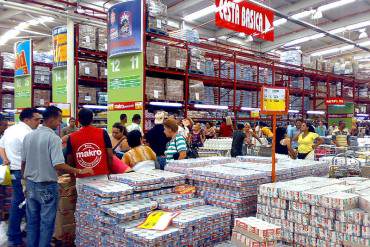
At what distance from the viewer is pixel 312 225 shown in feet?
8.98

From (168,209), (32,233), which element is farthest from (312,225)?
(32,233)

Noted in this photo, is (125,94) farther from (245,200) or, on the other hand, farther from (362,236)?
(362,236)

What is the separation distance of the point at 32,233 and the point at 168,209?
1758 millimetres

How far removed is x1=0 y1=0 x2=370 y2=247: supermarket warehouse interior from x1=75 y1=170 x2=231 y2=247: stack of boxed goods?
0.01 m

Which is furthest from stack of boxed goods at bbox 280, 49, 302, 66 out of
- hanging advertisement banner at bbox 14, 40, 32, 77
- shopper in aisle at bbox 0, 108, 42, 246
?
shopper in aisle at bbox 0, 108, 42, 246

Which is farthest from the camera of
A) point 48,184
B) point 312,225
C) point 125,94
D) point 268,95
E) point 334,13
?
point 334,13

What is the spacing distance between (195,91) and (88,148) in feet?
Answer: 18.6

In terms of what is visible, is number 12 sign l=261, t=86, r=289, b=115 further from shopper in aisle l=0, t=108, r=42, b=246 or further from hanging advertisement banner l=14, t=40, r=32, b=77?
hanging advertisement banner l=14, t=40, r=32, b=77

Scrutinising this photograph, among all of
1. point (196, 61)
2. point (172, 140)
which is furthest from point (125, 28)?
point (172, 140)

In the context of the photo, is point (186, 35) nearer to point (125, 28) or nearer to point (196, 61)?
point (196, 61)

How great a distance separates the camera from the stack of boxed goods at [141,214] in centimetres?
278

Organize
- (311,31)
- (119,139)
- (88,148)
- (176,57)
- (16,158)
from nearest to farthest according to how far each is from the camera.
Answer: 1. (88,148)
2. (16,158)
3. (119,139)
4. (176,57)
5. (311,31)

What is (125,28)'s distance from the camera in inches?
309

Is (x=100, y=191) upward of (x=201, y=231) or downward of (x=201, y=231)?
upward
